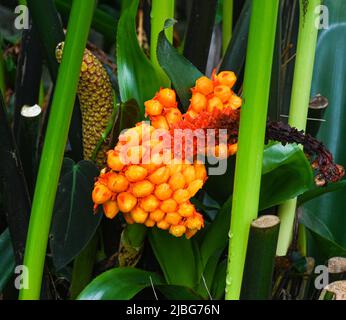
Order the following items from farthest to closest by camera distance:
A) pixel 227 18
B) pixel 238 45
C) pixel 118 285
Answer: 1. pixel 227 18
2. pixel 238 45
3. pixel 118 285

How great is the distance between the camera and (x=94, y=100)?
1.99 ft

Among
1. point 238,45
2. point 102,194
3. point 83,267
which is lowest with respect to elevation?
point 83,267

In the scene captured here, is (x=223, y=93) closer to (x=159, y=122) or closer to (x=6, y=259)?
(x=159, y=122)

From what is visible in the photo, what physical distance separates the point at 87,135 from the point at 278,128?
195 millimetres

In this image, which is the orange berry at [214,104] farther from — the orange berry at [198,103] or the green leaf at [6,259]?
the green leaf at [6,259]

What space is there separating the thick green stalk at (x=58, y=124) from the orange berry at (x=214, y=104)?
0.10m

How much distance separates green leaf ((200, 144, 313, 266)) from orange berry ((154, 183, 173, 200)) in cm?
8

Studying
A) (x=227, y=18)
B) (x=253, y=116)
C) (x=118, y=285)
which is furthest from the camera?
(x=227, y=18)

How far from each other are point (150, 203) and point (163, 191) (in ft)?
0.04

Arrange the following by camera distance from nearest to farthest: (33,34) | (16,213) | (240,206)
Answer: (240,206) → (16,213) → (33,34)

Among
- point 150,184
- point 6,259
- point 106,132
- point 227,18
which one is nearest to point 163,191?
point 150,184

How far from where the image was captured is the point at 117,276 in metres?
0.55
